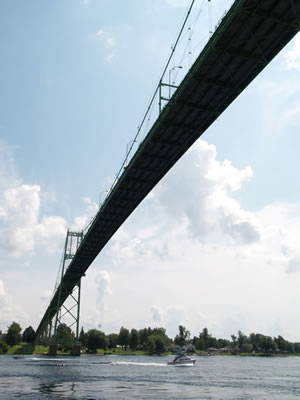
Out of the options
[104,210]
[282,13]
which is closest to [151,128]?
[282,13]

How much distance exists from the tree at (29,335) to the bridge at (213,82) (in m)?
168

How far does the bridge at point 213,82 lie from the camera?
20625 millimetres

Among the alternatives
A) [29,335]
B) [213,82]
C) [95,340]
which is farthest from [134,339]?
[213,82]

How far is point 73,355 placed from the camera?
90.5 meters

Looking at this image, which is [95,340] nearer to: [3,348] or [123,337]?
[3,348]

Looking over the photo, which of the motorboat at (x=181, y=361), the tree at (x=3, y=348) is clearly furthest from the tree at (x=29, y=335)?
the motorboat at (x=181, y=361)

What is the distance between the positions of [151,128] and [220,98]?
700 cm

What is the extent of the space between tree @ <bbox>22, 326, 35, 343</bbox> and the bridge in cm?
16829

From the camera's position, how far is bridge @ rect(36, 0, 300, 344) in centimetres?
2062

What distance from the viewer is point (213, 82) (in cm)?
2642

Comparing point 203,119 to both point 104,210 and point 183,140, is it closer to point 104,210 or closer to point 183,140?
point 183,140

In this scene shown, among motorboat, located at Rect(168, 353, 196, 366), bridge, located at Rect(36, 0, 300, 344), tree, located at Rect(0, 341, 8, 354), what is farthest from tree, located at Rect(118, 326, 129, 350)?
bridge, located at Rect(36, 0, 300, 344)

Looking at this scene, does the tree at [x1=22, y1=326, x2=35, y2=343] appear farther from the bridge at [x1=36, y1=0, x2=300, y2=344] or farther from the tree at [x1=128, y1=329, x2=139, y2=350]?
the bridge at [x1=36, y1=0, x2=300, y2=344]

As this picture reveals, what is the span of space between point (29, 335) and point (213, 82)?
193229 millimetres
